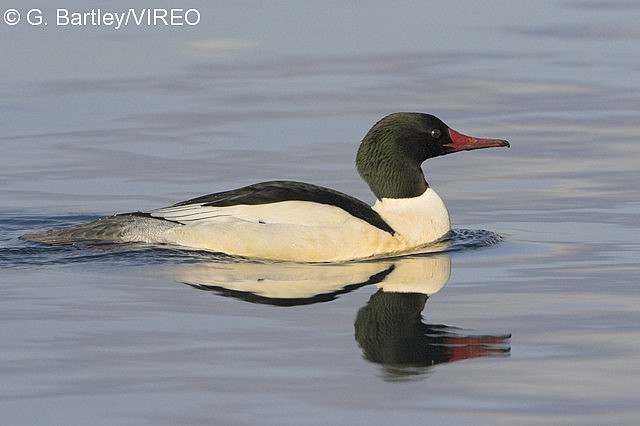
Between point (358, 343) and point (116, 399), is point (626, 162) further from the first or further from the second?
point (116, 399)

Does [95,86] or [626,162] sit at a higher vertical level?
[95,86]

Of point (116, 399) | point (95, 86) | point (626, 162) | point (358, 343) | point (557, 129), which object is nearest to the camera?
point (116, 399)

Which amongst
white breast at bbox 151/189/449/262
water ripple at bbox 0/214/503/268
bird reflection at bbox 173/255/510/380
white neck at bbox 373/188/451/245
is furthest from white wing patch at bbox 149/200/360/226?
white neck at bbox 373/188/451/245

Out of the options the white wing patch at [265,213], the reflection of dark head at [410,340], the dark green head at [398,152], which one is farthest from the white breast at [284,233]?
the reflection of dark head at [410,340]

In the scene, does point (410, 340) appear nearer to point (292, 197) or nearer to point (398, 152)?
point (292, 197)

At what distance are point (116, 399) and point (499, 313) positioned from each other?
305 centimetres

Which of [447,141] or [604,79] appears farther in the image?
[604,79]

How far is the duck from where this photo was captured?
11.4 metres

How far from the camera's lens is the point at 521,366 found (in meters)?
7.54

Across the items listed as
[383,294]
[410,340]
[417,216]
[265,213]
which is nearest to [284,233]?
[265,213]

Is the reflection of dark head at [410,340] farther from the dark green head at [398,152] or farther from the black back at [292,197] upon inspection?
the dark green head at [398,152]

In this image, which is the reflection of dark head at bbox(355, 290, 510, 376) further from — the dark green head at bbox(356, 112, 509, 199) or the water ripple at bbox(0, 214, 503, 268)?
the dark green head at bbox(356, 112, 509, 199)

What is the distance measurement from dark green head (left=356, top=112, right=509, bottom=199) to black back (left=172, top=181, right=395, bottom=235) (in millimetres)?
544

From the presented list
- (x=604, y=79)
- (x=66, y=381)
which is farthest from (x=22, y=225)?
(x=604, y=79)
